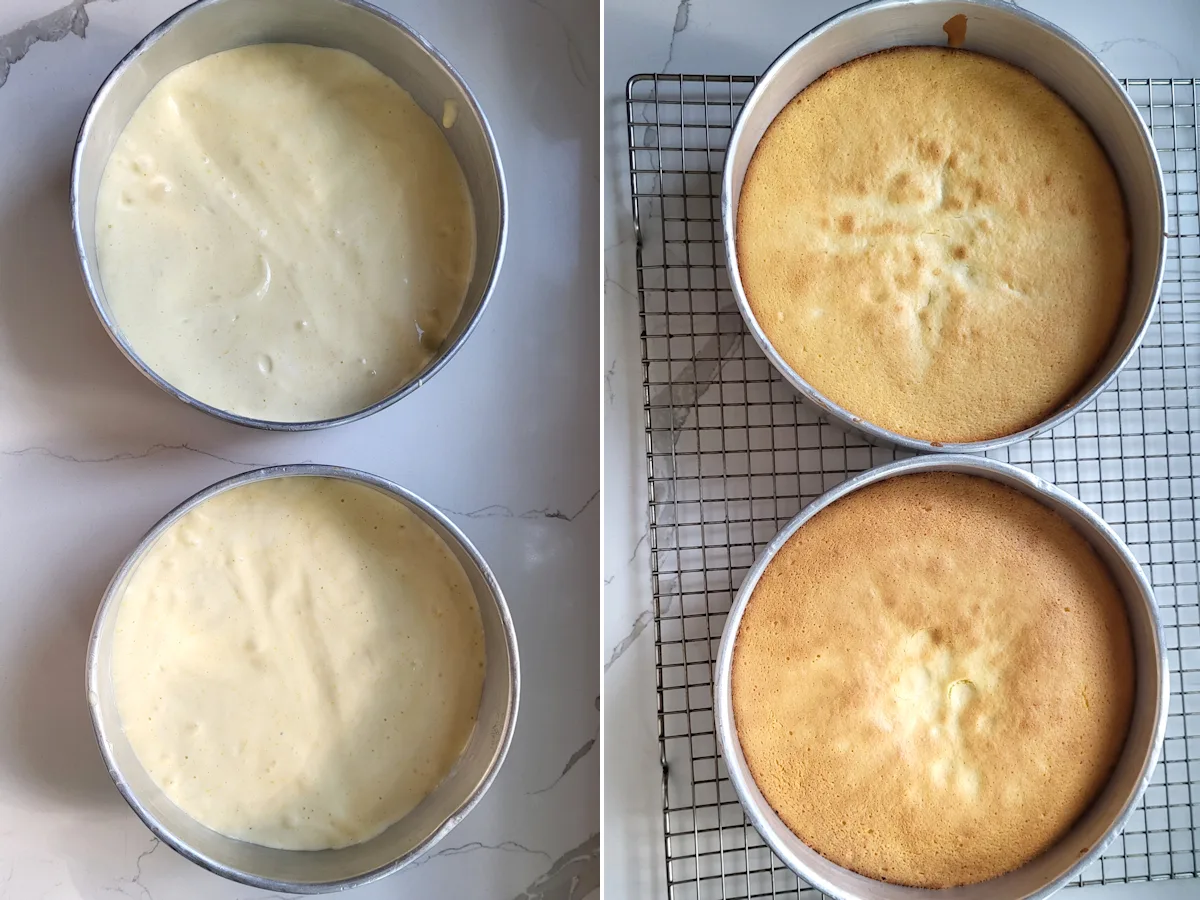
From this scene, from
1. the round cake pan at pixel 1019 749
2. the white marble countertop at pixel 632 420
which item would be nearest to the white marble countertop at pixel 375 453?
the white marble countertop at pixel 632 420

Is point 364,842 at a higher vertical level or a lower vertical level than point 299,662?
lower

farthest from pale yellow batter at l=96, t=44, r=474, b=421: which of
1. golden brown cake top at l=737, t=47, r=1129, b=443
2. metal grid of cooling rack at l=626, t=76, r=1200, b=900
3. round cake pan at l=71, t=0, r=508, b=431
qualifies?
golden brown cake top at l=737, t=47, r=1129, b=443

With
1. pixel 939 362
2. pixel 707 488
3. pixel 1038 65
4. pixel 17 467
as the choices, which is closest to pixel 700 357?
pixel 707 488

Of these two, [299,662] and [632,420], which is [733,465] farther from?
[299,662]

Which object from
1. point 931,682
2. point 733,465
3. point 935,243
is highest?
point 935,243

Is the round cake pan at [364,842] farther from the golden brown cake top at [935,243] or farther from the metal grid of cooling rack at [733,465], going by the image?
the golden brown cake top at [935,243]

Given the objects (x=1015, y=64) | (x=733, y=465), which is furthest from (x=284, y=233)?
(x=1015, y=64)

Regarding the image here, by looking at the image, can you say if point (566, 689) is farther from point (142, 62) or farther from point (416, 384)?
point (142, 62)
